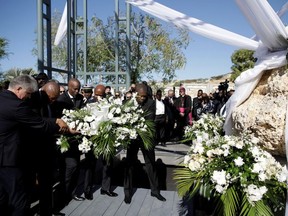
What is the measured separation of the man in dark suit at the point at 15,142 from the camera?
292cm

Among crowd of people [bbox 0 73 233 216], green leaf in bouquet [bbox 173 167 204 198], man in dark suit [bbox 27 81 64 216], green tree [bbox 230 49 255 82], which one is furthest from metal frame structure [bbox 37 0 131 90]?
green tree [bbox 230 49 255 82]

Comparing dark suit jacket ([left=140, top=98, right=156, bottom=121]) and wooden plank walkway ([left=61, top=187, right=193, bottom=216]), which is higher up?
dark suit jacket ([left=140, top=98, right=156, bottom=121])

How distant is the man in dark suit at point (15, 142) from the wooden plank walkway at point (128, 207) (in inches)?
47.4

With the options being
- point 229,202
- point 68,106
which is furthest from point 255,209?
point 68,106

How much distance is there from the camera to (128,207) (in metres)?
4.31

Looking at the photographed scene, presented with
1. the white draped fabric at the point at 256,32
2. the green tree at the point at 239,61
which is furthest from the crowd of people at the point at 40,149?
the green tree at the point at 239,61

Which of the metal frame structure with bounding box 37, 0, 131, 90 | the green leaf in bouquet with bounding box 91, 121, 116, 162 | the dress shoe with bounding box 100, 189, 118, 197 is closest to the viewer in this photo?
the green leaf in bouquet with bounding box 91, 121, 116, 162

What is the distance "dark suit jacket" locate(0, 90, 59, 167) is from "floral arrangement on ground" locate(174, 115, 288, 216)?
1.78 metres

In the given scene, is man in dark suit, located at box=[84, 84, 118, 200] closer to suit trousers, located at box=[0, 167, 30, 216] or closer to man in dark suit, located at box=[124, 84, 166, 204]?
man in dark suit, located at box=[124, 84, 166, 204]

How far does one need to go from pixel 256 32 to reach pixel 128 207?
10.3 feet

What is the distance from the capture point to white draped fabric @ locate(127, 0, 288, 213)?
2.42 m

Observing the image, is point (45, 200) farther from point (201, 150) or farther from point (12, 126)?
point (201, 150)

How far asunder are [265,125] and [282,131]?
0.15 m

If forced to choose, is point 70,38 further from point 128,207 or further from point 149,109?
point 128,207
